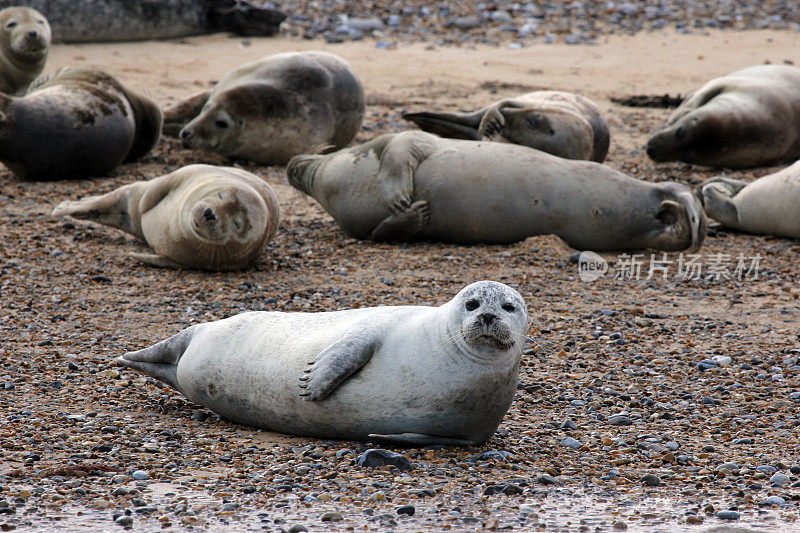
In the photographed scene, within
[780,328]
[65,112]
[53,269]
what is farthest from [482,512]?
[65,112]

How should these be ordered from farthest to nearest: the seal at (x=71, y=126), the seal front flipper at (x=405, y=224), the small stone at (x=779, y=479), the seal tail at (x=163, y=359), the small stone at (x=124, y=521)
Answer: the seal at (x=71, y=126) < the seal front flipper at (x=405, y=224) < the seal tail at (x=163, y=359) < the small stone at (x=779, y=479) < the small stone at (x=124, y=521)

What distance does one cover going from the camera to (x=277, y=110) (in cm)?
836

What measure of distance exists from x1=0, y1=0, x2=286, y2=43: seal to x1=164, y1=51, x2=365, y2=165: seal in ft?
12.3

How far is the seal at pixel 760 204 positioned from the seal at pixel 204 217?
3.06m

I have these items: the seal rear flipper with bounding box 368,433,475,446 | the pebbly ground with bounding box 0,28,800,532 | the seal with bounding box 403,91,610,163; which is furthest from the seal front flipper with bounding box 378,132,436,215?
the seal rear flipper with bounding box 368,433,475,446

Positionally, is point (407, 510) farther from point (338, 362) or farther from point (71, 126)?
point (71, 126)

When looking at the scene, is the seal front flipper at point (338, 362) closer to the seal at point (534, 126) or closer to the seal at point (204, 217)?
the seal at point (204, 217)

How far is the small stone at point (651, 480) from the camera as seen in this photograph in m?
3.33

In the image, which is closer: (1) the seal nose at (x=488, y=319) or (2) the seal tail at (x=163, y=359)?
(1) the seal nose at (x=488, y=319)

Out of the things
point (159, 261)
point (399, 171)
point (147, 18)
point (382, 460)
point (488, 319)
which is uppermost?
point (147, 18)

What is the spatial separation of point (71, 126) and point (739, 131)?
16.6 feet

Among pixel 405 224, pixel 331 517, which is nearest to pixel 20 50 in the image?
pixel 405 224

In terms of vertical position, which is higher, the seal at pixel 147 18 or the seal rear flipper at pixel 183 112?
the seal at pixel 147 18

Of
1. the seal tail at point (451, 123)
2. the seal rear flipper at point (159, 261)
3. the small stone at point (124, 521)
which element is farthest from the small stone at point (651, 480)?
the seal tail at point (451, 123)
